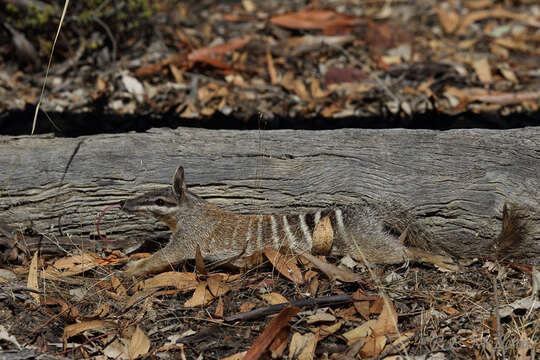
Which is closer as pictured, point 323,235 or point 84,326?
point 84,326

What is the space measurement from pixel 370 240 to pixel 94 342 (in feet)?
6.27

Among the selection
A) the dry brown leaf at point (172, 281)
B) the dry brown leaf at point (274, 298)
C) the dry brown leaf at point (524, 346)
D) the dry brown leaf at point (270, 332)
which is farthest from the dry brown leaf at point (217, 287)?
the dry brown leaf at point (524, 346)

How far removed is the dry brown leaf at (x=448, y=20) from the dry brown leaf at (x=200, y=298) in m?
5.43

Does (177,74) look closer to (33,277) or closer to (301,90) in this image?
(301,90)

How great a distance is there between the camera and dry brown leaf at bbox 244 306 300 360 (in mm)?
3008

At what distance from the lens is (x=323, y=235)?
3879 millimetres

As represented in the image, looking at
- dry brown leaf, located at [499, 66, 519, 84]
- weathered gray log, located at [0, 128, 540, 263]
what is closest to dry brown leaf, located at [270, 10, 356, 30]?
dry brown leaf, located at [499, 66, 519, 84]

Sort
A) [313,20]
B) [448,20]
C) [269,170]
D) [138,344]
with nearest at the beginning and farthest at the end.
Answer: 1. [138,344]
2. [269,170]
3. [313,20]
4. [448,20]

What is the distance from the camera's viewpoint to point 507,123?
5555mm

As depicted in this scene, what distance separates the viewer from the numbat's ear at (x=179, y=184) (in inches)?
154

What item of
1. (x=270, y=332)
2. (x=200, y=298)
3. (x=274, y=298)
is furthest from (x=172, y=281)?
(x=270, y=332)

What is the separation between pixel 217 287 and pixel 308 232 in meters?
0.74

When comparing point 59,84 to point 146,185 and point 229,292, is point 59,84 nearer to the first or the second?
point 146,185

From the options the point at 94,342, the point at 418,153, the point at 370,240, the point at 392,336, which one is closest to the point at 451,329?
the point at 392,336
